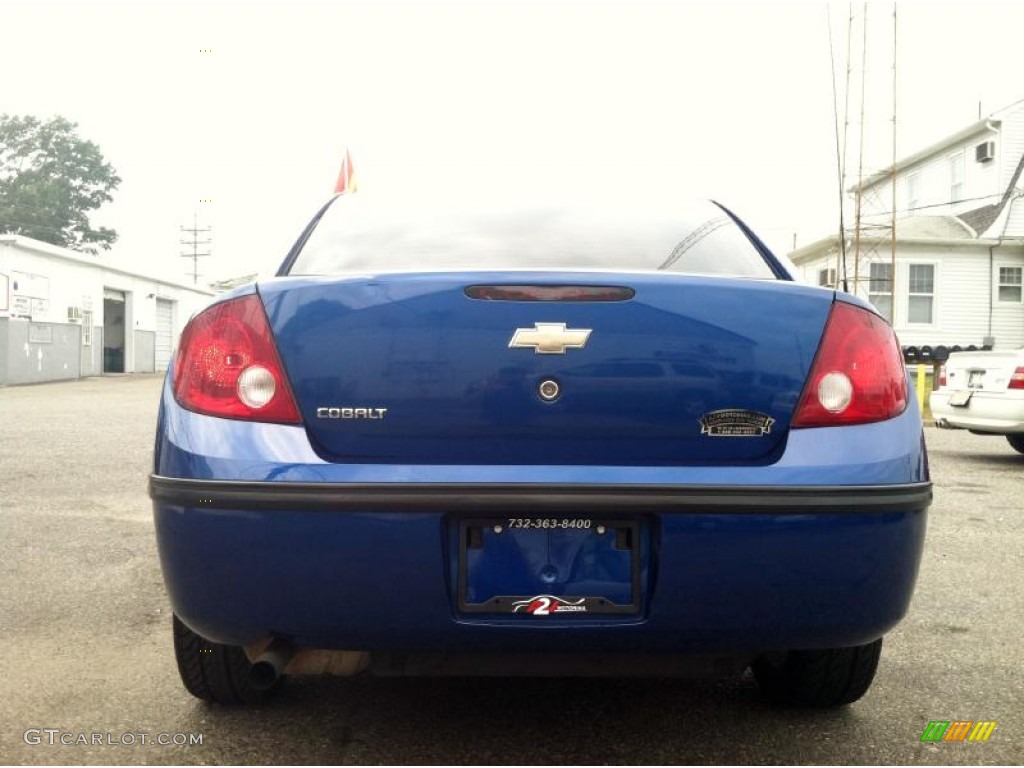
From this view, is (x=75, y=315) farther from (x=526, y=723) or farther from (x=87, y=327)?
(x=526, y=723)

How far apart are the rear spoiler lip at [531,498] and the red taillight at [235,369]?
175 mm

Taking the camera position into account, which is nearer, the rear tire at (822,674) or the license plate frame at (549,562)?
the license plate frame at (549,562)

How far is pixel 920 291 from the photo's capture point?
22438mm

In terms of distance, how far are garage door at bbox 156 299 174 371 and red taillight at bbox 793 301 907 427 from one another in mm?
37634

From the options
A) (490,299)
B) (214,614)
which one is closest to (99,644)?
(214,614)

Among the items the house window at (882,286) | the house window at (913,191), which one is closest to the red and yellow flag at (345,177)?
the house window at (882,286)

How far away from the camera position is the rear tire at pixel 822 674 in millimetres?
2502

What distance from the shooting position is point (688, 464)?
201 centimetres

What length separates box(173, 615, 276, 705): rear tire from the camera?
2.46 metres

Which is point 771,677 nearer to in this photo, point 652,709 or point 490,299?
point 652,709

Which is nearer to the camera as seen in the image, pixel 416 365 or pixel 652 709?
pixel 416 365

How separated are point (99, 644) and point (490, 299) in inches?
79.8

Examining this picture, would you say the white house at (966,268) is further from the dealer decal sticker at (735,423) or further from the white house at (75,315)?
the dealer decal sticker at (735,423)

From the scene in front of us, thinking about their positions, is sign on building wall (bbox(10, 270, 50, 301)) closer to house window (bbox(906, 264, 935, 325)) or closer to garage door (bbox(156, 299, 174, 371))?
garage door (bbox(156, 299, 174, 371))
